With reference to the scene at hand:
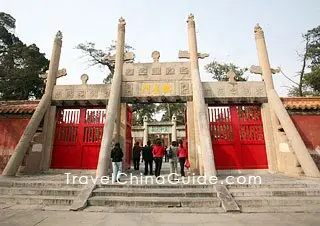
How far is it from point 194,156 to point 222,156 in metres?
1.41

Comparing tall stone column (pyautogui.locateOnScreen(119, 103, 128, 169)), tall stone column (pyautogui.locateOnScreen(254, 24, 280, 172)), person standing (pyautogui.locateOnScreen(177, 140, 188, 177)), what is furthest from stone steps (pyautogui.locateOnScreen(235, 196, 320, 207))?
tall stone column (pyautogui.locateOnScreen(119, 103, 128, 169))

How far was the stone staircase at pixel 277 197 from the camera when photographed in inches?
219

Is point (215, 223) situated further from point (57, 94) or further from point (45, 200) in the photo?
point (57, 94)

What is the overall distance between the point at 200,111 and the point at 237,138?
2.47 meters

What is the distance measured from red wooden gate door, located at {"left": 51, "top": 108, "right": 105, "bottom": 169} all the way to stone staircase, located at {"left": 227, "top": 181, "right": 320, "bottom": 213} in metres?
6.17

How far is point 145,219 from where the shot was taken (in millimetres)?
4832

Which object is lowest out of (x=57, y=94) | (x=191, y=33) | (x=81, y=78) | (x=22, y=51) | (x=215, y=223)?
(x=215, y=223)

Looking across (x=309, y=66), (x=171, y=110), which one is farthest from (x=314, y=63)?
(x=171, y=110)

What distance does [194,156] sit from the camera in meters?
9.41

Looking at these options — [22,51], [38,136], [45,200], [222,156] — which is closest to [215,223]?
[45,200]

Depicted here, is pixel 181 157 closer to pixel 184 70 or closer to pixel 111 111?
pixel 111 111

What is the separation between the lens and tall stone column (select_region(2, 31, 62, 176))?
8.39 m

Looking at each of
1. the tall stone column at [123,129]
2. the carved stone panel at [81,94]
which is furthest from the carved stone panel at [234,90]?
the carved stone panel at [81,94]

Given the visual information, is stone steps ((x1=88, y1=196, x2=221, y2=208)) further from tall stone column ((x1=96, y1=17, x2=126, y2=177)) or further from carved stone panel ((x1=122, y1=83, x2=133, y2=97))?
carved stone panel ((x1=122, y1=83, x2=133, y2=97))
